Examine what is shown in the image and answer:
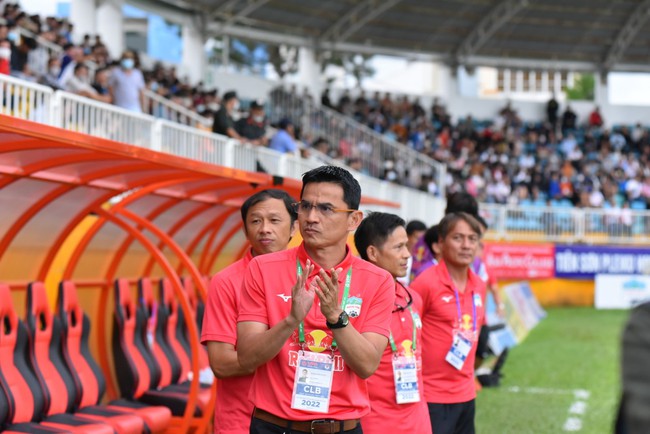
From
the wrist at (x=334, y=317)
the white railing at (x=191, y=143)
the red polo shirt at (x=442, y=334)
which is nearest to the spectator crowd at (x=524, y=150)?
the white railing at (x=191, y=143)

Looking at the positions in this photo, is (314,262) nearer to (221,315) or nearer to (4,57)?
(221,315)

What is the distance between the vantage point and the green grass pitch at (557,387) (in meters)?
11.1

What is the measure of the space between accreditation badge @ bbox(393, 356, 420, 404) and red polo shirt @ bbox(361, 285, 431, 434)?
0.03 meters

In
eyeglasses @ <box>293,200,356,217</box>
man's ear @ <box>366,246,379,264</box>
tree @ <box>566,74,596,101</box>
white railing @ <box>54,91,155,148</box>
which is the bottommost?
man's ear @ <box>366,246,379,264</box>

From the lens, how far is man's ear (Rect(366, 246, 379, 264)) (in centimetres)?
589

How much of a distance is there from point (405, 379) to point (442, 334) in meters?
0.99

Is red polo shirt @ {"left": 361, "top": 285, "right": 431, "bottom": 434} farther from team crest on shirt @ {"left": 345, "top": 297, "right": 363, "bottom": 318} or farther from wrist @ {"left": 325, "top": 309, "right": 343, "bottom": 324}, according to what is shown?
wrist @ {"left": 325, "top": 309, "right": 343, "bottom": 324}

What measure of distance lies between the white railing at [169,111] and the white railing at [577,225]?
482 inches

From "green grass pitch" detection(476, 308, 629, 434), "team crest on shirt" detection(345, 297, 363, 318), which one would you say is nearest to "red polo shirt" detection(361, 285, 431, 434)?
"team crest on shirt" detection(345, 297, 363, 318)

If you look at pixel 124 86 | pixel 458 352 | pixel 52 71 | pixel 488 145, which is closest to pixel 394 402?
pixel 458 352

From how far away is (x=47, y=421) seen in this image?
7570 mm

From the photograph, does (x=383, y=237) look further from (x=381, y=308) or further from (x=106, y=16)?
(x=106, y=16)

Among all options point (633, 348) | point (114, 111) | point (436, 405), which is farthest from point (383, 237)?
point (114, 111)

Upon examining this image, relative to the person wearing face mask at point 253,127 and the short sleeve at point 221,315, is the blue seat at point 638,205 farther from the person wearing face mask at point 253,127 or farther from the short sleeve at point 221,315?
the short sleeve at point 221,315
